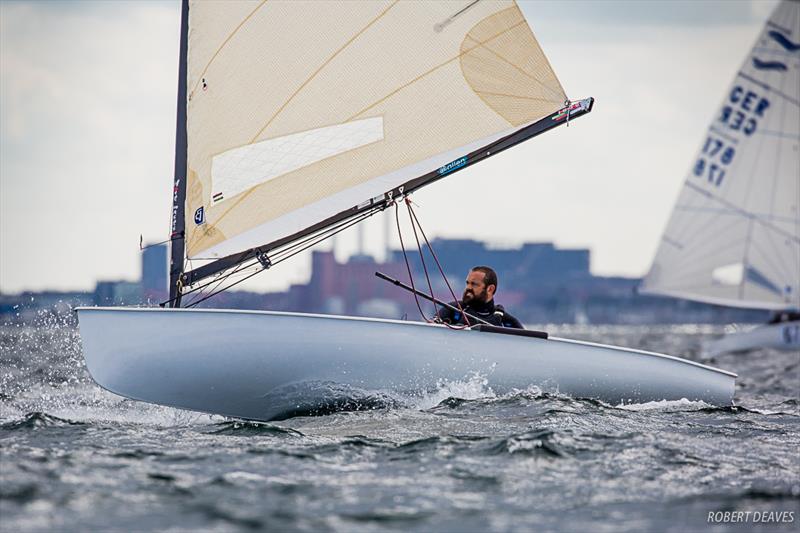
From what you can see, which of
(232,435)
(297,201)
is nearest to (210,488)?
(232,435)

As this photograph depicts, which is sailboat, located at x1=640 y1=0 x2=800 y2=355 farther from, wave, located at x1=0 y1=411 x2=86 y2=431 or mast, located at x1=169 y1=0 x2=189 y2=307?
wave, located at x1=0 y1=411 x2=86 y2=431

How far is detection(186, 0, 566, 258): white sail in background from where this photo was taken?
8.42 metres

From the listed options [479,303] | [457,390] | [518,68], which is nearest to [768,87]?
[518,68]

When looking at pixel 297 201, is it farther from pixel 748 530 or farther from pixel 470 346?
pixel 748 530

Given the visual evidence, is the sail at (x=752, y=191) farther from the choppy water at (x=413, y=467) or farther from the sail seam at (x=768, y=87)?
the choppy water at (x=413, y=467)

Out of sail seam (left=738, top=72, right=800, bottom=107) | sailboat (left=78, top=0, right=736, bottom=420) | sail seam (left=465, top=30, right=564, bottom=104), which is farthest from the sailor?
sail seam (left=738, top=72, right=800, bottom=107)

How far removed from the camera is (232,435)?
686cm

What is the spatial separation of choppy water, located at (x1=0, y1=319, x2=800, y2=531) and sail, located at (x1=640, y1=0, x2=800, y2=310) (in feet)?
63.7

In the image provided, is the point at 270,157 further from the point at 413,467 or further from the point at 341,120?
the point at 413,467

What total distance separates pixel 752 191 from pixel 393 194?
20.6 m

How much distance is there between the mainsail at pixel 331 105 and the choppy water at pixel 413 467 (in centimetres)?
157

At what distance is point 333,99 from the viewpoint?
8.59 m

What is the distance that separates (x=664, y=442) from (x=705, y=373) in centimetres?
256

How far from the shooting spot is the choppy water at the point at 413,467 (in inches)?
185
